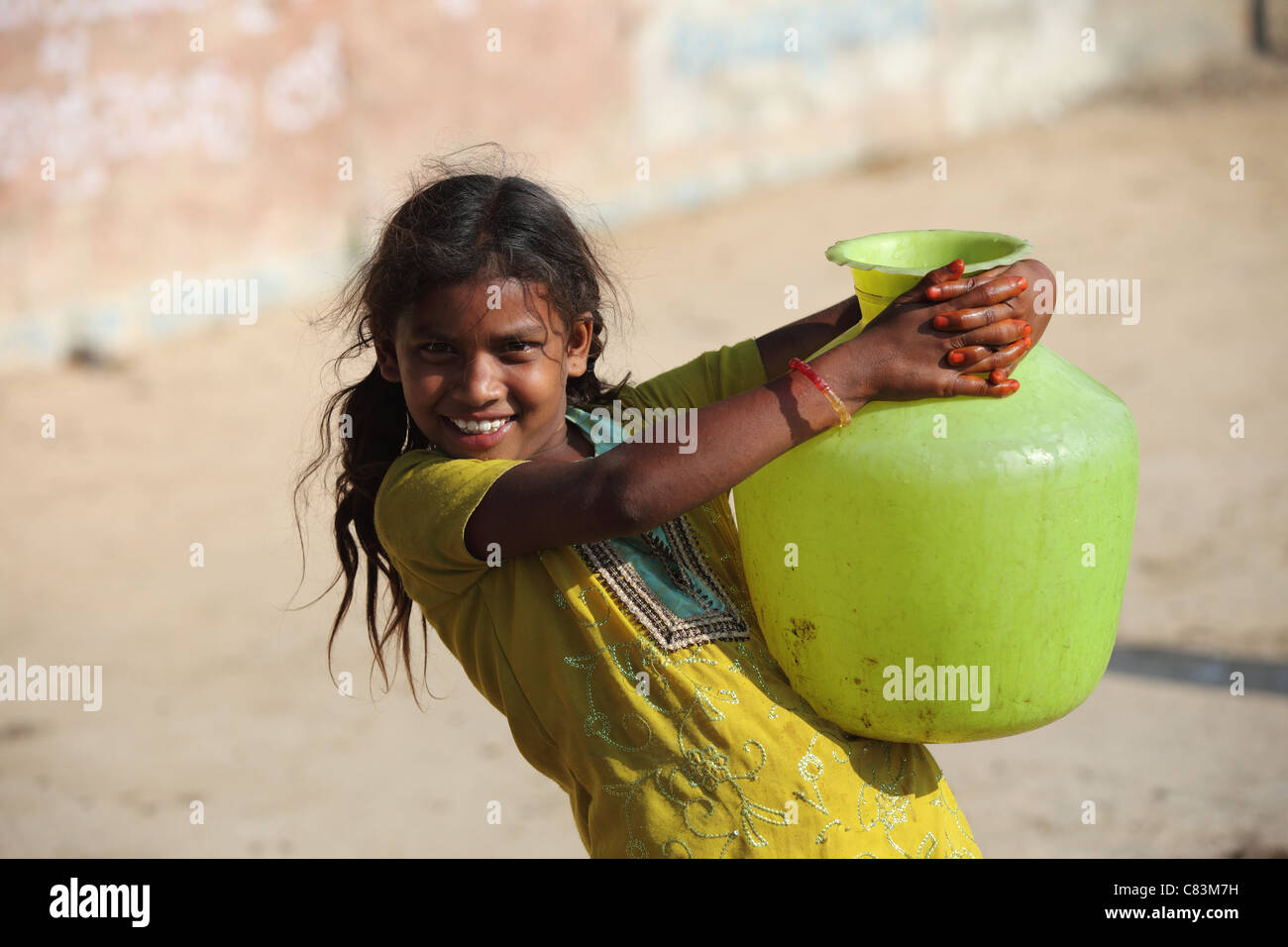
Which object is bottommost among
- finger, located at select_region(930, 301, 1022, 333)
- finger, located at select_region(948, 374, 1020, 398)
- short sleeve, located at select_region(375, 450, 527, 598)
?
short sleeve, located at select_region(375, 450, 527, 598)

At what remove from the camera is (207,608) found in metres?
4.98

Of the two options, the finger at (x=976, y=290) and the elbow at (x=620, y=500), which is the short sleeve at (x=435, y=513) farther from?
the finger at (x=976, y=290)

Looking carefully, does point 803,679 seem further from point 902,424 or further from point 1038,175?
point 1038,175

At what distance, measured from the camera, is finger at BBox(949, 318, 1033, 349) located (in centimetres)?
159

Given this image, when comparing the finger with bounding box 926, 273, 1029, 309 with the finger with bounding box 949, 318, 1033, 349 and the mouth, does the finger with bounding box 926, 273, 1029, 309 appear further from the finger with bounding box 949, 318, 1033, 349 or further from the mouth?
the mouth

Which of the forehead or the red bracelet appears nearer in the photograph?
the red bracelet

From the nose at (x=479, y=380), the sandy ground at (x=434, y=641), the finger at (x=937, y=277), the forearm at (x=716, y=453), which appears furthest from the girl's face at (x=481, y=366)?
the sandy ground at (x=434, y=641)

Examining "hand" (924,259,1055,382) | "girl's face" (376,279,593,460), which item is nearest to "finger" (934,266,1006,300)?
"hand" (924,259,1055,382)

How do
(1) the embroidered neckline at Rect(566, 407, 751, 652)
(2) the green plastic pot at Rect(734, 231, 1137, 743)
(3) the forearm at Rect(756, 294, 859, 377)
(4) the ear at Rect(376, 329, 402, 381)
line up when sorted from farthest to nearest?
(3) the forearm at Rect(756, 294, 859, 377) → (4) the ear at Rect(376, 329, 402, 381) → (1) the embroidered neckline at Rect(566, 407, 751, 652) → (2) the green plastic pot at Rect(734, 231, 1137, 743)

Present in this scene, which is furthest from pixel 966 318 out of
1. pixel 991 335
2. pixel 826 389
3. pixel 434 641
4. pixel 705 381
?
pixel 434 641

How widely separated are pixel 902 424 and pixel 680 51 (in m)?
7.95

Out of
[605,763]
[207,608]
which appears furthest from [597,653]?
[207,608]

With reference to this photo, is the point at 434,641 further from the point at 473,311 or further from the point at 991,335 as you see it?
the point at 991,335

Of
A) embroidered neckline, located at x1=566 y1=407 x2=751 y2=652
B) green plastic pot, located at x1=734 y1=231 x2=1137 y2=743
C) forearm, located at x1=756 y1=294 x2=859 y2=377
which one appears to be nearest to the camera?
green plastic pot, located at x1=734 y1=231 x2=1137 y2=743
